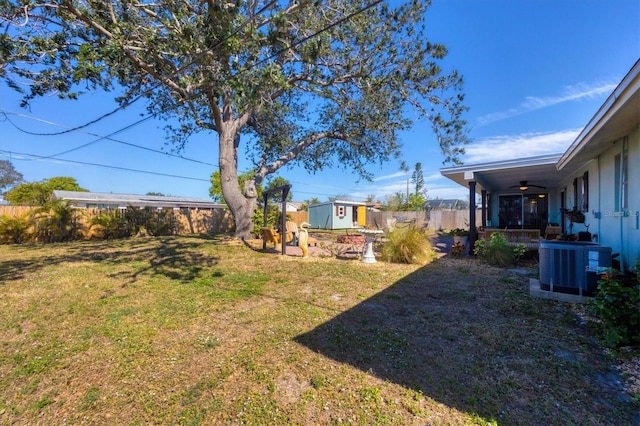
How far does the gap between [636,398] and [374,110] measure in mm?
10536

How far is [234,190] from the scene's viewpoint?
1148 centimetres

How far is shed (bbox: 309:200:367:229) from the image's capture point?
24.1m

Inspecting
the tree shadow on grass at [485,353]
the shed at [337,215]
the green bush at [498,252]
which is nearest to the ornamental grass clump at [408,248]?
the green bush at [498,252]

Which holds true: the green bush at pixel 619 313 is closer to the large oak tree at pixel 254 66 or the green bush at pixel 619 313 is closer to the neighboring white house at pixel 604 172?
the neighboring white house at pixel 604 172

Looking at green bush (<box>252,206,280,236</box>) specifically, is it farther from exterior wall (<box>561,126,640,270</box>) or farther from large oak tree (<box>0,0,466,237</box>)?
exterior wall (<box>561,126,640,270</box>)

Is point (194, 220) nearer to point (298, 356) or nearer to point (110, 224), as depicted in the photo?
point (110, 224)

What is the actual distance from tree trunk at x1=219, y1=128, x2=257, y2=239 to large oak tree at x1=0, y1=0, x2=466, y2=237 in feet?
0.13

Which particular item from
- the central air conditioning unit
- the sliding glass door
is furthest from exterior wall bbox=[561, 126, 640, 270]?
the sliding glass door

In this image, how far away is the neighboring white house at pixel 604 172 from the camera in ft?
11.9

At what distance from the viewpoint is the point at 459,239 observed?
998cm

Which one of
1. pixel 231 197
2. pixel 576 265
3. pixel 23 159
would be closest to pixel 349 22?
pixel 231 197

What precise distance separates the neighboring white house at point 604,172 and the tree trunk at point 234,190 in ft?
24.5

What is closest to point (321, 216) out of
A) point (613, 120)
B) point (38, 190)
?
point (613, 120)

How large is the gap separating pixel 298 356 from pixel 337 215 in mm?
21624
